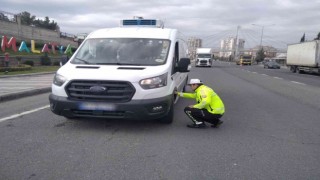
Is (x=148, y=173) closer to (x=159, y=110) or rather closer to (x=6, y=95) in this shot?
(x=159, y=110)

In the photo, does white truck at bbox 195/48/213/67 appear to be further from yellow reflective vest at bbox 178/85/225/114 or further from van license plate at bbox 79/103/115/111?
van license plate at bbox 79/103/115/111

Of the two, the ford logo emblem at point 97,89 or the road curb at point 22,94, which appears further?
the road curb at point 22,94

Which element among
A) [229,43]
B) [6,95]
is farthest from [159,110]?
[229,43]

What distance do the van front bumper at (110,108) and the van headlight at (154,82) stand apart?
245 mm

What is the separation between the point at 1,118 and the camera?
306 inches

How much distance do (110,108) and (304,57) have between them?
113 ft

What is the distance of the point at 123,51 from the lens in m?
7.43

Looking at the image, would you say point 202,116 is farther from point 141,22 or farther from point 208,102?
point 141,22

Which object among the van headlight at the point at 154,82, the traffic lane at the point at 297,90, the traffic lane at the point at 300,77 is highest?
the van headlight at the point at 154,82

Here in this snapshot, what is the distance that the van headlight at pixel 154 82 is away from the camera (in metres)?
6.30

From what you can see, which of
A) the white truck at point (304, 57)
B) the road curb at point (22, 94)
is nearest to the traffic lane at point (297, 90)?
the road curb at point (22, 94)

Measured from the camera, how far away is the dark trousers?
6.99m

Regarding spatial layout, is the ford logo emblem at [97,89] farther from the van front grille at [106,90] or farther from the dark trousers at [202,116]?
the dark trousers at [202,116]

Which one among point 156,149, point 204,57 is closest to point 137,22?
point 156,149
